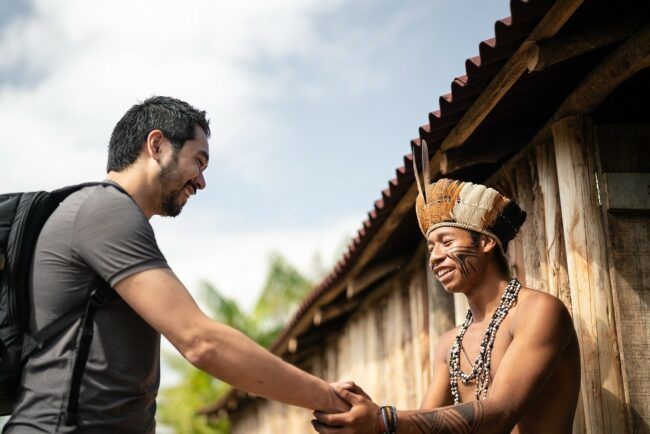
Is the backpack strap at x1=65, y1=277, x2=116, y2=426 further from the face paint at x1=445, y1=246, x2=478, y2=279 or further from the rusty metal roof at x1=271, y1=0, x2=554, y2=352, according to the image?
the rusty metal roof at x1=271, y1=0, x2=554, y2=352

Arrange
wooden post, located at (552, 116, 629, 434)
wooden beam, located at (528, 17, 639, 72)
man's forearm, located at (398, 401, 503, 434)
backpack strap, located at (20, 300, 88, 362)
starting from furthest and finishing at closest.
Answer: wooden post, located at (552, 116, 629, 434), wooden beam, located at (528, 17, 639, 72), man's forearm, located at (398, 401, 503, 434), backpack strap, located at (20, 300, 88, 362)

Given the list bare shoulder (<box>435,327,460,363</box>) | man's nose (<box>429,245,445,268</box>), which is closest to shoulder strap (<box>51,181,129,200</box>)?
man's nose (<box>429,245,445,268</box>)

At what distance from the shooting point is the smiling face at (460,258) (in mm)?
4508

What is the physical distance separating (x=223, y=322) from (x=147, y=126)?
2560 cm

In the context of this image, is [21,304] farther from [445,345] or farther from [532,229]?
[532,229]

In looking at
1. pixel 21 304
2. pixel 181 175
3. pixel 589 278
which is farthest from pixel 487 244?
pixel 21 304

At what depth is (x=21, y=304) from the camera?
3102 mm

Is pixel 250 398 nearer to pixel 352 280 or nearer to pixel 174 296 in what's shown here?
pixel 352 280

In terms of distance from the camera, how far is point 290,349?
11312 mm

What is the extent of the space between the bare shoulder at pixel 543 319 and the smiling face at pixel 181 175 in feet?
5.31

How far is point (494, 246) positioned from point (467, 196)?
293mm

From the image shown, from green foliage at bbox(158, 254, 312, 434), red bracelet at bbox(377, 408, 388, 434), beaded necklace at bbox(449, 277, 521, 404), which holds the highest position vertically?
green foliage at bbox(158, 254, 312, 434)

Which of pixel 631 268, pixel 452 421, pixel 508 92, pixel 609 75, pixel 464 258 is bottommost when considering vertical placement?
pixel 452 421

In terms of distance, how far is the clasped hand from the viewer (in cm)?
393
